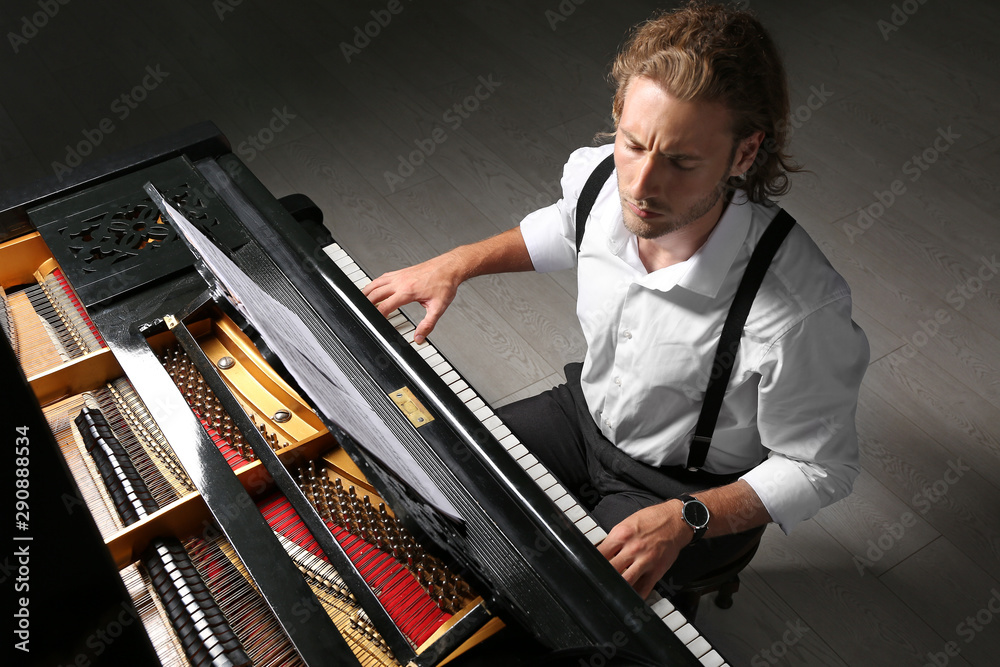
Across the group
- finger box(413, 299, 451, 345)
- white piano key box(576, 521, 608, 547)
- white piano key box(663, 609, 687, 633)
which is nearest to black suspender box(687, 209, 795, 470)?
white piano key box(576, 521, 608, 547)

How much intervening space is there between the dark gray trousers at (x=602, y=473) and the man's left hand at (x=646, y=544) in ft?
0.56

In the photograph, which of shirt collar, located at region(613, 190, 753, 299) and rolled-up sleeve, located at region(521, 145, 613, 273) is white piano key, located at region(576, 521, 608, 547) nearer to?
shirt collar, located at region(613, 190, 753, 299)

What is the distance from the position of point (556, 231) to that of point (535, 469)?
0.71 metres

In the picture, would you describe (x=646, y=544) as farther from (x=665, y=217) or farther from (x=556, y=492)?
(x=665, y=217)

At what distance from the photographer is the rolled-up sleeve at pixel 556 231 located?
2082mm

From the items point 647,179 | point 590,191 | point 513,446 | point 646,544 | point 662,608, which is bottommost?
point 662,608

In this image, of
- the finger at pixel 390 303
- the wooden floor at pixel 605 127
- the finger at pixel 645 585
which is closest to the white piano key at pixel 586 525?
the finger at pixel 645 585

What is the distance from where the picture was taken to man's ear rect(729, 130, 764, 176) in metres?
1.58

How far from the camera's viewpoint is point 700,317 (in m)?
1.74

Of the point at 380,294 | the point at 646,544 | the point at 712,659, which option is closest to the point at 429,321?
the point at 380,294

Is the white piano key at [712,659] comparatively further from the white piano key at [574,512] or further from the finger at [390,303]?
the finger at [390,303]

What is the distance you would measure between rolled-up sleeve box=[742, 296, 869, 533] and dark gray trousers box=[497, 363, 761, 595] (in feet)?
0.69

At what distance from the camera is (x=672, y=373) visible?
1.79m

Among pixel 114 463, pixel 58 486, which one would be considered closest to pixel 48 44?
pixel 114 463
